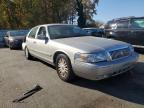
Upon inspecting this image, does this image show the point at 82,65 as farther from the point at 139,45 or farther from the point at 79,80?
the point at 139,45

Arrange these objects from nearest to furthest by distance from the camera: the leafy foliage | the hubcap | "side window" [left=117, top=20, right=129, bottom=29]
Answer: the hubcap → "side window" [left=117, top=20, right=129, bottom=29] → the leafy foliage

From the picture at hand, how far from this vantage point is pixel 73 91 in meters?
5.79

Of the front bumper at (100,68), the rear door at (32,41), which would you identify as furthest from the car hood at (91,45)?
the rear door at (32,41)

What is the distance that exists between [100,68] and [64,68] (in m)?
1.28

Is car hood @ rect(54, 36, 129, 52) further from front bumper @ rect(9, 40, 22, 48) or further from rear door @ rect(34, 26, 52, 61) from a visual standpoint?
front bumper @ rect(9, 40, 22, 48)

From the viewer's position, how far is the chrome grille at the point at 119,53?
5762 mm

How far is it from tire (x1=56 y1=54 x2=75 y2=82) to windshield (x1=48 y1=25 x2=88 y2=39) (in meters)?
0.99

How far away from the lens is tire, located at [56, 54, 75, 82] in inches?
244

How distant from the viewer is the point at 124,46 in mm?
6223

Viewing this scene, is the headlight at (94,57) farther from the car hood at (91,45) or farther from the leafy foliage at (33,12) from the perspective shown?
the leafy foliage at (33,12)

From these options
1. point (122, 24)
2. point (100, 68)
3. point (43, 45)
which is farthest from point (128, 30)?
point (100, 68)

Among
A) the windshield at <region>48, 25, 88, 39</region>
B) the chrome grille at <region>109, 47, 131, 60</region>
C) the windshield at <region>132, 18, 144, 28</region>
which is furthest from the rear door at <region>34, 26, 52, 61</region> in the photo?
the windshield at <region>132, 18, 144, 28</region>

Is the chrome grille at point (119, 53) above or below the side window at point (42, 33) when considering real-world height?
below

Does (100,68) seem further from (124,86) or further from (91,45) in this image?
(124,86)
